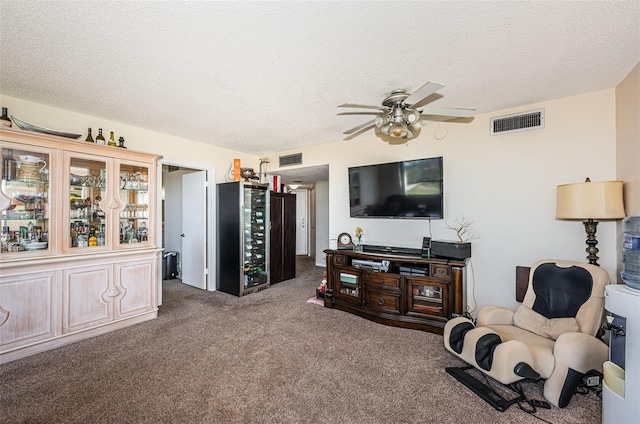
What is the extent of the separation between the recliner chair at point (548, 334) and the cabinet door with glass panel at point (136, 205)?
3.72 metres

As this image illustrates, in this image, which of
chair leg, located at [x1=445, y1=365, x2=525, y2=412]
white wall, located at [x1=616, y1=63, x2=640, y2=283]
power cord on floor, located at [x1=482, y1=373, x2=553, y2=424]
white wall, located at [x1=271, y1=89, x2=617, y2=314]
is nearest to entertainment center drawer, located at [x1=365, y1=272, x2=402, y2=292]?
white wall, located at [x1=271, y1=89, x2=617, y2=314]

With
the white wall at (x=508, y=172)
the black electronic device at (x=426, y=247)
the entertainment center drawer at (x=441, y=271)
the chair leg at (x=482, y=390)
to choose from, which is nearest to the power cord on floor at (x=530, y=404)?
the chair leg at (x=482, y=390)

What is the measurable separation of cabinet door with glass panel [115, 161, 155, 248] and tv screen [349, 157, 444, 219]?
277 centimetres

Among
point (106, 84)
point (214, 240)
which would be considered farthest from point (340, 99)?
point (214, 240)

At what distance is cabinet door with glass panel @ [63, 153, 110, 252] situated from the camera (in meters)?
2.88

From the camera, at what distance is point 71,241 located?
2.83 meters

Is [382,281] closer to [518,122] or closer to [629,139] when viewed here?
[518,122]

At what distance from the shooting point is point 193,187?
191 inches

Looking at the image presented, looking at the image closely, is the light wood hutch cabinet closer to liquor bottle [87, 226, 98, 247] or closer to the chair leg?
liquor bottle [87, 226, 98, 247]

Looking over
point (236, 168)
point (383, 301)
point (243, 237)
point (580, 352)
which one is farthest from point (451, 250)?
point (236, 168)

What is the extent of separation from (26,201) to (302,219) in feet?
20.0

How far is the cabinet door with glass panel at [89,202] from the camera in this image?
113 inches

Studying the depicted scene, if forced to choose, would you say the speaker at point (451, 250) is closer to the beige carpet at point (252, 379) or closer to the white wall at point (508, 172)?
the white wall at point (508, 172)

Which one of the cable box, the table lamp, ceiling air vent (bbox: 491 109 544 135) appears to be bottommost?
the cable box
